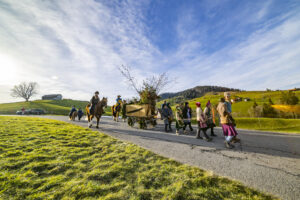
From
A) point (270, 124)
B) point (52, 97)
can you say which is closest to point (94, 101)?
point (270, 124)

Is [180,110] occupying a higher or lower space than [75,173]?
higher

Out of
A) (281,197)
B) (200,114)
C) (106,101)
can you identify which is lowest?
(281,197)

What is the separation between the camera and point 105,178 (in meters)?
2.95

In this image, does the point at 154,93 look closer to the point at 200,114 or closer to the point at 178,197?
the point at 200,114

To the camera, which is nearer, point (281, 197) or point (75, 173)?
point (281, 197)

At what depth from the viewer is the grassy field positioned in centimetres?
239

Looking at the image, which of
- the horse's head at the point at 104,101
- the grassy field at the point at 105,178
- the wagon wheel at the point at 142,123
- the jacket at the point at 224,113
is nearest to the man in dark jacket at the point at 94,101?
the horse's head at the point at 104,101

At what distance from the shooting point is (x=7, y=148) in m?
4.52

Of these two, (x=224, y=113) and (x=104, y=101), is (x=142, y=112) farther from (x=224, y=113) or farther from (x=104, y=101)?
(x=224, y=113)

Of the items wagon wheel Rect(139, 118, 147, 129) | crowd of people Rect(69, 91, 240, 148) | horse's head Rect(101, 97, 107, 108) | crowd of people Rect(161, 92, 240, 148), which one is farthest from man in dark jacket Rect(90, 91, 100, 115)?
crowd of people Rect(161, 92, 240, 148)

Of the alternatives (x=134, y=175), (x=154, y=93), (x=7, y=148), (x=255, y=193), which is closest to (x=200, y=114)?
(x=154, y=93)

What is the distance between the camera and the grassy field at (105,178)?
2.39m

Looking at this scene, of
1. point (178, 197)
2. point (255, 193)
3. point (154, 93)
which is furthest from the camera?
point (154, 93)

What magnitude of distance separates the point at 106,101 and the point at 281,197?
10.4m
